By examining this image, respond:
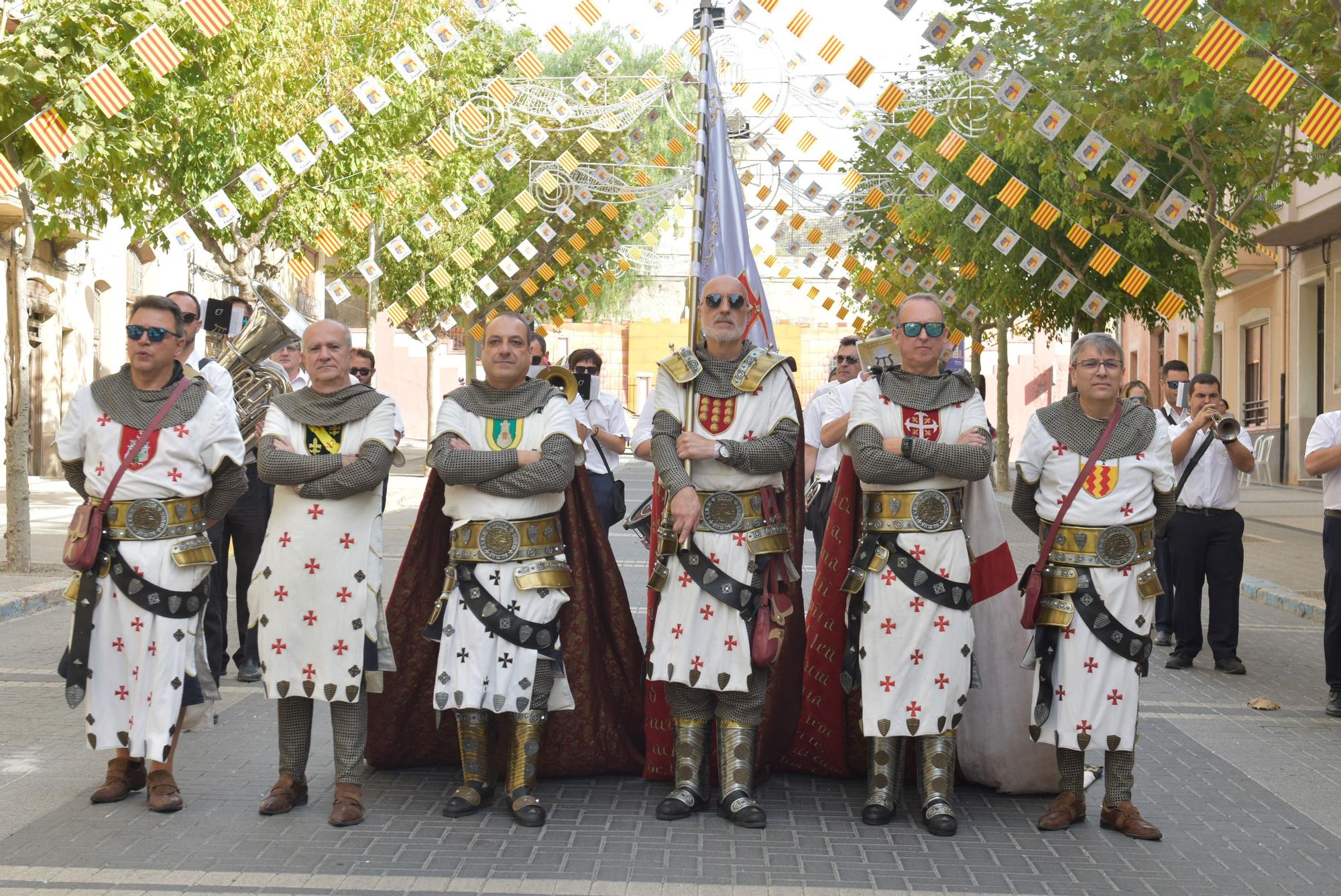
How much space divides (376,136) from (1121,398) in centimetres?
1598

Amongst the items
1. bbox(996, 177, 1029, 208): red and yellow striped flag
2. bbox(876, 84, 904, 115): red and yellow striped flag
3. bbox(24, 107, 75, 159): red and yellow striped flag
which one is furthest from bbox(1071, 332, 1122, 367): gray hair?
bbox(996, 177, 1029, 208): red and yellow striped flag

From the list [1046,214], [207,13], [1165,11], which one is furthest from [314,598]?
[1046,214]

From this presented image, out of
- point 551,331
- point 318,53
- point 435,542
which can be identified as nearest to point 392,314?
point 318,53

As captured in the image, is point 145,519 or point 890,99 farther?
point 890,99

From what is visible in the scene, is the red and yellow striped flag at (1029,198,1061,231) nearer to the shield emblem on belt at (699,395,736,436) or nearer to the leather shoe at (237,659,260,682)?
the leather shoe at (237,659,260,682)

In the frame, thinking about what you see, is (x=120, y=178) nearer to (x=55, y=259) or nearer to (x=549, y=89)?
(x=549, y=89)

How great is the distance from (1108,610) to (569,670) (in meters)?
2.19

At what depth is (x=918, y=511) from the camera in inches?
233

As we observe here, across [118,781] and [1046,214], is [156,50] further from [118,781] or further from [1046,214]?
[1046,214]

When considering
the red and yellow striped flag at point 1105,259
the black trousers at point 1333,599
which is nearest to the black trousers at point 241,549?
the black trousers at point 1333,599

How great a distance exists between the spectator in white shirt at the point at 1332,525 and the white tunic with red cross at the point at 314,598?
4.95 meters

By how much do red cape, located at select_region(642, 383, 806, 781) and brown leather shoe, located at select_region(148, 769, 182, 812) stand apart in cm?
189

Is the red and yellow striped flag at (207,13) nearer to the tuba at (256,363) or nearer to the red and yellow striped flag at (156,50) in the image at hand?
the red and yellow striped flag at (156,50)

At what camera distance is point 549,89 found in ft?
65.6
